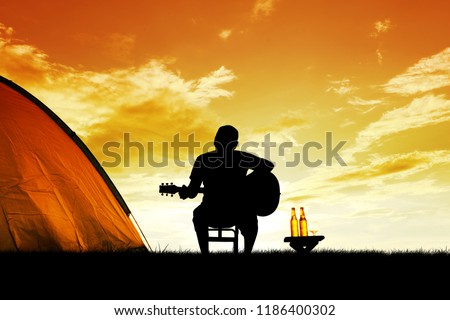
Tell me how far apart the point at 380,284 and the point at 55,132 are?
5.57 metres

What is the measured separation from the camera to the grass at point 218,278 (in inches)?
175

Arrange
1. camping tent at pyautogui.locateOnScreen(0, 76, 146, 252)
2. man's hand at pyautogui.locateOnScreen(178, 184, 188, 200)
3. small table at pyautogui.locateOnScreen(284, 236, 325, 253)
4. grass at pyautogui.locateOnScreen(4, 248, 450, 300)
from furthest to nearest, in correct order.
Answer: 1. small table at pyautogui.locateOnScreen(284, 236, 325, 253)
2. camping tent at pyautogui.locateOnScreen(0, 76, 146, 252)
3. man's hand at pyautogui.locateOnScreen(178, 184, 188, 200)
4. grass at pyautogui.locateOnScreen(4, 248, 450, 300)

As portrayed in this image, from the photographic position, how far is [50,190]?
7422 mm

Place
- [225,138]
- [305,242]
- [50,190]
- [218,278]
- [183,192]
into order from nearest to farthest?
[218,278] < [225,138] < [183,192] < [305,242] < [50,190]

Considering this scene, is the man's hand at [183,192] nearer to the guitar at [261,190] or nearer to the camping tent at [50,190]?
the guitar at [261,190]

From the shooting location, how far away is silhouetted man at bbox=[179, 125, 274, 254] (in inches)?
249

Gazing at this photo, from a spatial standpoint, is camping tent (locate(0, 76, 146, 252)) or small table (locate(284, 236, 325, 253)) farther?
small table (locate(284, 236, 325, 253))

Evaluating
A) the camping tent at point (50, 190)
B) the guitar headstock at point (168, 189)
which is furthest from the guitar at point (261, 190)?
the camping tent at point (50, 190)

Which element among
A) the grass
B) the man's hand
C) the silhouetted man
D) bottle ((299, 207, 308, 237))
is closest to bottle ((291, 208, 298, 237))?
bottle ((299, 207, 308, 237))

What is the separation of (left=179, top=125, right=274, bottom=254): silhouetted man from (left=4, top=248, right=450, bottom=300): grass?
759 mm

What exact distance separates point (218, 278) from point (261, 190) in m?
2.04

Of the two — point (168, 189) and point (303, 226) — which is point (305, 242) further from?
point (168, 189)

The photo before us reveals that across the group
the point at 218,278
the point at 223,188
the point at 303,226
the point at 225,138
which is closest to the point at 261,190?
the point at 223,188

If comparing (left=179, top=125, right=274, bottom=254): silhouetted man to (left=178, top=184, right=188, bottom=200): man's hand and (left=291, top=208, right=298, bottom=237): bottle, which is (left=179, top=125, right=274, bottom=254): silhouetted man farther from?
(left=291, top=208, right=298, bottom=237): bottle
